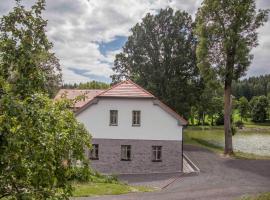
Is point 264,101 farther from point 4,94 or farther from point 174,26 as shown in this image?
point 4,94

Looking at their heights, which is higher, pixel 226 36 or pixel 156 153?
pixel 226 36

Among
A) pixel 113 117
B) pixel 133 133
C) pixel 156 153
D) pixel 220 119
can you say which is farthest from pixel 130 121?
pixel 220 119

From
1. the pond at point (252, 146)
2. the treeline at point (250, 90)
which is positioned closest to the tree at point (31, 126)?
the pond at point (252, 146)

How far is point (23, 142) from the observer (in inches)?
211

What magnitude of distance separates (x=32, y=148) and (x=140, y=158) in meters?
23.2

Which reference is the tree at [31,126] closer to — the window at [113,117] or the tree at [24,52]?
the tree at [24,52]

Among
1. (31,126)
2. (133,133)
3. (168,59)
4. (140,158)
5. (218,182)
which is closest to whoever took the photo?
(31,126)

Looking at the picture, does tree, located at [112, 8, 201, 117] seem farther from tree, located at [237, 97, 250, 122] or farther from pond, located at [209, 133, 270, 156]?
tree, located at [237, 97, 250, 122]

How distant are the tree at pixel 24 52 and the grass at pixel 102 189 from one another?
13.0 m

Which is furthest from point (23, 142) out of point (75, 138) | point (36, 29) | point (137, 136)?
point (137, 136)

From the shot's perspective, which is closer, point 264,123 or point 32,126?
point 32,126

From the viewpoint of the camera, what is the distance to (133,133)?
2859 cm

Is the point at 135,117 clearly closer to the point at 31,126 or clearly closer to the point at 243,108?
the point at 31,126

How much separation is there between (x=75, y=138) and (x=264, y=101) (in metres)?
117
